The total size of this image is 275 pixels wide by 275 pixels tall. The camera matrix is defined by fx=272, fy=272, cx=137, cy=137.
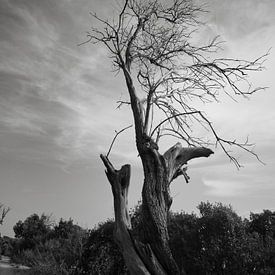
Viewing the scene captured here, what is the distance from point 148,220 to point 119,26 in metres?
4.42

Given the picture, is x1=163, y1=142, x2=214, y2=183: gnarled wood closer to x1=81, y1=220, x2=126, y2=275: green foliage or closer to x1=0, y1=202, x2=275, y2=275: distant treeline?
x1=0, y1=202, x2=275, y2=275: distant treeline

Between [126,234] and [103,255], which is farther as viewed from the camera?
[103,255]

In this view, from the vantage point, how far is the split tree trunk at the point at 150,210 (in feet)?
12.8

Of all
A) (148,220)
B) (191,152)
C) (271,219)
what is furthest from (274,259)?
(271,219)

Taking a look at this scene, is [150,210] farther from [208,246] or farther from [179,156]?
[208,246]

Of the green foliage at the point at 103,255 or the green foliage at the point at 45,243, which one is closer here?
the green foliage at the point at 103,255

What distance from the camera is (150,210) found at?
14.1 feet

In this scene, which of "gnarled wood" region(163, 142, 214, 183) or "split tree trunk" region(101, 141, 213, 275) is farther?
"gnarled wood" region(163, 142, 214, 183)

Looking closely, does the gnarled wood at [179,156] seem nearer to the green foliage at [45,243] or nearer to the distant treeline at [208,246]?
the distant treeline at [208,246]

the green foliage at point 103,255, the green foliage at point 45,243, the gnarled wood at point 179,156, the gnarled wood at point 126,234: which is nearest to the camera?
the gnarled wood at point 126,234

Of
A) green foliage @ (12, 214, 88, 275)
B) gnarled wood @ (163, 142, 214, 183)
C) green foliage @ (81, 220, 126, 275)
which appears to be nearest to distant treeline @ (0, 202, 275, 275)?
green foliage @ (81, 220, 126, 275)

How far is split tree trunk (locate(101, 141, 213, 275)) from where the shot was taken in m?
3.91

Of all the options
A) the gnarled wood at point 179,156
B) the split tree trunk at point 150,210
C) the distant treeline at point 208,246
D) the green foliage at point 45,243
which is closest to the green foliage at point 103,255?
the distant treeline at point 208,246

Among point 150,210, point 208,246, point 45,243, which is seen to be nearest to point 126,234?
point 150,210
